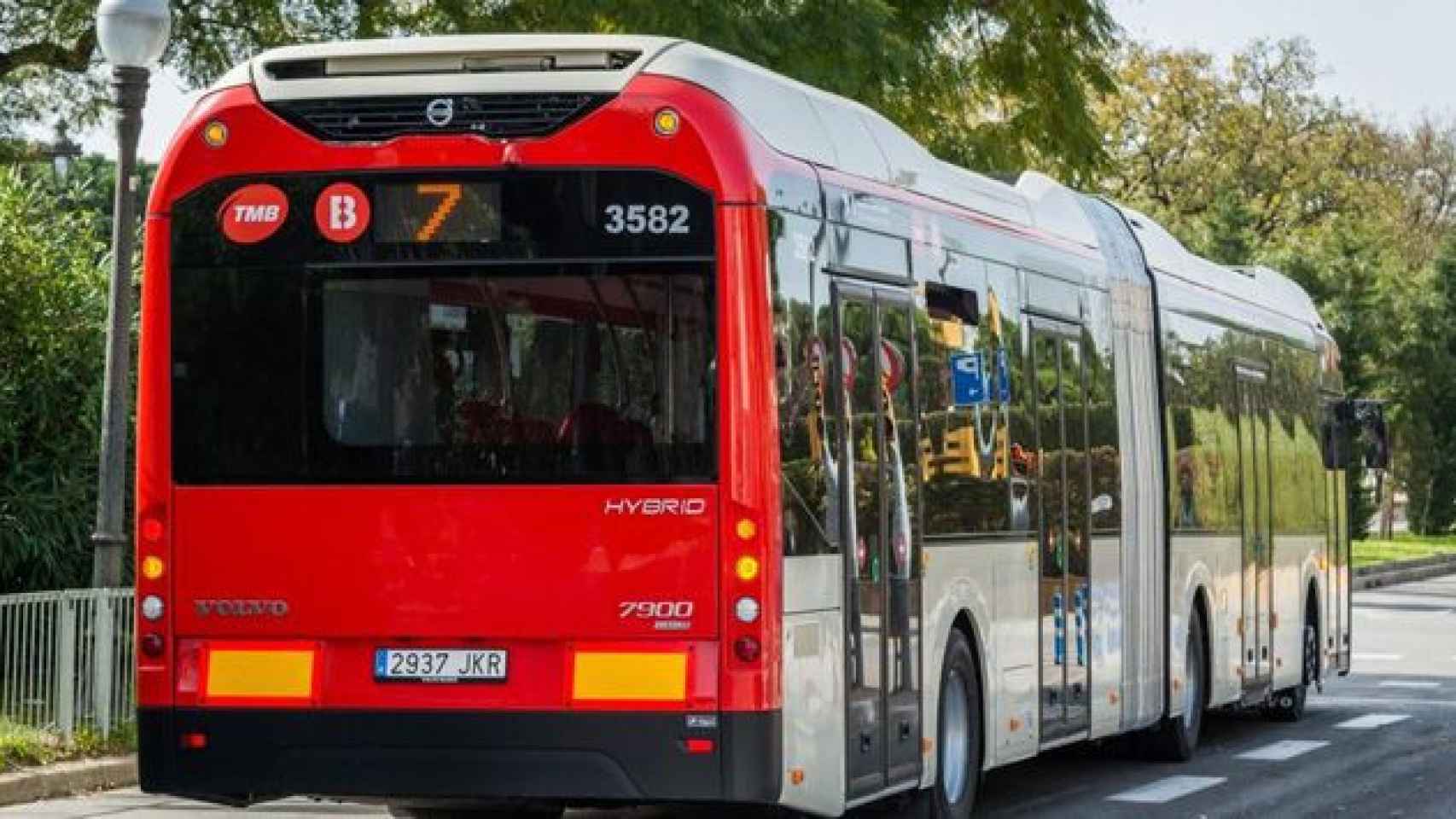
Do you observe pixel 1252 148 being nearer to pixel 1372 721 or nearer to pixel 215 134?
pixel 1372 721

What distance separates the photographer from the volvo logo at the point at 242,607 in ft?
38.9

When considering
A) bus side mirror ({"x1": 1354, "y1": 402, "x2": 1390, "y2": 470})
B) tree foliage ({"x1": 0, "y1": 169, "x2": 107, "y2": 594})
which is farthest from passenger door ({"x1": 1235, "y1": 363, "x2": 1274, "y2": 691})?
tree foliage ({"x1": 0, "y1": 169, "x2": 107, "y2": 594})

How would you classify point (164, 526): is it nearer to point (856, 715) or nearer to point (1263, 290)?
point (856, 715)

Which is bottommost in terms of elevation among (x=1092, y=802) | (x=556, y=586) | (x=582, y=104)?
(x=1092, y=802)

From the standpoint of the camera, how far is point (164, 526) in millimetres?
12008

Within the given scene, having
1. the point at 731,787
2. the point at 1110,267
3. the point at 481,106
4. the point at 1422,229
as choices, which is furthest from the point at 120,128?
the point at 1422,229

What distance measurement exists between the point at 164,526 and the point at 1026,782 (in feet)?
23.3

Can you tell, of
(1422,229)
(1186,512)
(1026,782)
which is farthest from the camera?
(1422,229)

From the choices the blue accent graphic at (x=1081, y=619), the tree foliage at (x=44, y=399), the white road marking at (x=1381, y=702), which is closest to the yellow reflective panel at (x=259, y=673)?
the blue accent graphic at (x=1081, y=619)

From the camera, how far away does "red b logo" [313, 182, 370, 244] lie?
11.8 meters

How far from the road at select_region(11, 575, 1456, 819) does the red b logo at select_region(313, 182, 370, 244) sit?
3929 millimetres

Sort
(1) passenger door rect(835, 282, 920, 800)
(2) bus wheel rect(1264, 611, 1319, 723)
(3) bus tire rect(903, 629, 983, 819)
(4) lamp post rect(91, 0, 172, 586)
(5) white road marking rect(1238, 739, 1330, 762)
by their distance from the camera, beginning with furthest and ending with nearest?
(2) bus wheel rect(1264, 611, 1319, 723)
(5) white road marking rect(1238, 739, 1330, 762)
(4) lamp post rect(91, 0, 172, 586)
(3) bus tire rect(903, 629, 983, 819)
(1) passenger door rect(835, 282, 920, 800)

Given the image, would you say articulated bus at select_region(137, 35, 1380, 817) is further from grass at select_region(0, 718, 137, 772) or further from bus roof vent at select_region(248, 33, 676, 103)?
grass at select_region(0, 718, 137, 772)

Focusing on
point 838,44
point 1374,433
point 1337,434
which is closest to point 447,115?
point 838,44
